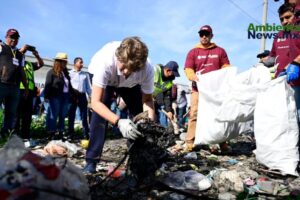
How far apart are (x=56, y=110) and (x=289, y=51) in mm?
3664

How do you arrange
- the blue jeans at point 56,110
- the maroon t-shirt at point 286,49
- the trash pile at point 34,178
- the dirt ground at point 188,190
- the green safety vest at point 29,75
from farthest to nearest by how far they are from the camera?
the green safety vest at point 29,75 → the blue jeans at point 56,110 → the maroon t-shirt at point 286,49 → the dirt ground at point 188,190 → the trash pile at point 34,178

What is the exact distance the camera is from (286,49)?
3152 millimetres

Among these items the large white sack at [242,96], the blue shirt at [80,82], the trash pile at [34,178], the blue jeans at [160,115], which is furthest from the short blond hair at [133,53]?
the blue jeans at [160,115]

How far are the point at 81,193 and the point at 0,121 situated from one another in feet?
18.1

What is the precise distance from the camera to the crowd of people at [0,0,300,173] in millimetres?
2354

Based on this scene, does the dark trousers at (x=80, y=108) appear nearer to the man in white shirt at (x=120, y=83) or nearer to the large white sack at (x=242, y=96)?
the large white sack at (x=242, y=96)

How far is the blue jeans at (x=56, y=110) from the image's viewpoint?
207 inches

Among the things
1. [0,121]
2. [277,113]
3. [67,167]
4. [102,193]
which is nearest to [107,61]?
[102,193]

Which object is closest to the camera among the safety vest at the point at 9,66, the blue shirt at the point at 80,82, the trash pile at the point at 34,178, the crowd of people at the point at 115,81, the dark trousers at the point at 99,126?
the trash pile at the point at 34,178

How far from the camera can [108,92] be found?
269cm

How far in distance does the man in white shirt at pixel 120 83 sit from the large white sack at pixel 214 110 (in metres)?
1.16

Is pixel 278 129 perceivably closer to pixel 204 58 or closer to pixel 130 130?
pixel 130 130

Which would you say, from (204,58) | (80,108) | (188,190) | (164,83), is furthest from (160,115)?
(188,190)

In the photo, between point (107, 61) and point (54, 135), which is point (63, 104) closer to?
point (54, 135)
